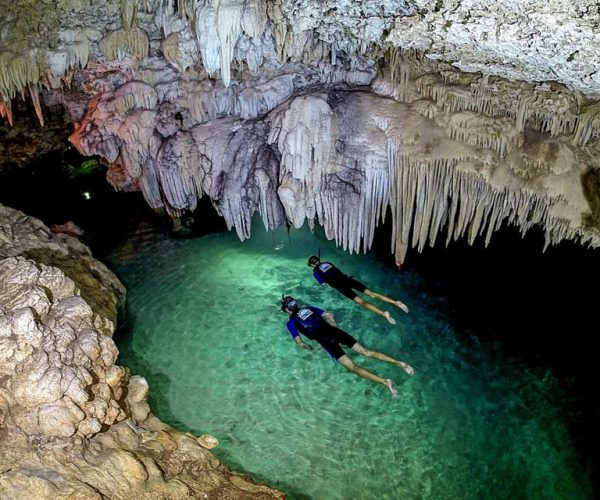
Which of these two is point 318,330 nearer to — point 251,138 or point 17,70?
point 251,138

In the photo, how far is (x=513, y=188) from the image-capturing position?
573cm

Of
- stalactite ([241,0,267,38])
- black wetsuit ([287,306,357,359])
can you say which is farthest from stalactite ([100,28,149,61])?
black wetsuit ([287,306,357,359])

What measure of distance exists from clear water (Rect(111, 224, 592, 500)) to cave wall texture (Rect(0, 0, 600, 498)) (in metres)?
0.65

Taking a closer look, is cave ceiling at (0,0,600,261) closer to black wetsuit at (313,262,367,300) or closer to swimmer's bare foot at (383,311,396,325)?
black wetsuit at (313,262,367,300)

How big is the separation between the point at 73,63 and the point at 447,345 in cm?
661

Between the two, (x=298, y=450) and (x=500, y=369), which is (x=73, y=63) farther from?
(x=500, y=369)

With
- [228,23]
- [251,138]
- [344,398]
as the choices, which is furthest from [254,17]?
[344,398]

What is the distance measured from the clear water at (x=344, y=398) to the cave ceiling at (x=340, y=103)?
1350 millimetres

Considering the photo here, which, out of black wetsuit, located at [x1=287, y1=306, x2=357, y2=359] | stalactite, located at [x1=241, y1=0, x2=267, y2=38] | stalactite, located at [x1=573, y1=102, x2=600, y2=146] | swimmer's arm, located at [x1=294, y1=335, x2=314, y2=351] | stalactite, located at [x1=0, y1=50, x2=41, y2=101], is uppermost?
stalactite, located at [x1=241, y1=0, x2=267, y2=38]

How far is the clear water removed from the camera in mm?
4469

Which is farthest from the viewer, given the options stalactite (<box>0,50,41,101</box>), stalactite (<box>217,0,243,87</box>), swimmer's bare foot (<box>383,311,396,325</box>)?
stalactite (<box>0,50,41,101</box>)

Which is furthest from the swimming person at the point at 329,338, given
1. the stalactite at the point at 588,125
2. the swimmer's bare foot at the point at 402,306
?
the stalactite at the point at 588,125

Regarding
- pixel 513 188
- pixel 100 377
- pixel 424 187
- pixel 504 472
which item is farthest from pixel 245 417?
pixel 513 188

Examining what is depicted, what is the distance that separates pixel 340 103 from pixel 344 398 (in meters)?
3.90
